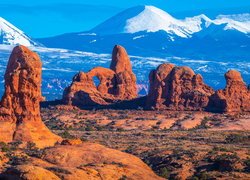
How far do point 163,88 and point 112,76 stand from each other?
1410 centimetres

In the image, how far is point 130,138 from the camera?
84000mm

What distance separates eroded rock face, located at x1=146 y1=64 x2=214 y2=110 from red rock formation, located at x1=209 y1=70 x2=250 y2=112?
1.10 meters

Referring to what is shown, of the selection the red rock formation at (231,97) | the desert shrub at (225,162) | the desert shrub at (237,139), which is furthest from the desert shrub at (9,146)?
the red rock formation at (231,97)

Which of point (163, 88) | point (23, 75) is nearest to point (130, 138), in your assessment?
point (23, 75)

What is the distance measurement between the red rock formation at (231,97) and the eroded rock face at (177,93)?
110cm

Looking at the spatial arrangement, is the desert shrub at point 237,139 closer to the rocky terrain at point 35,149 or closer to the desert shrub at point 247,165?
→ the rocky terrain at point 35,149

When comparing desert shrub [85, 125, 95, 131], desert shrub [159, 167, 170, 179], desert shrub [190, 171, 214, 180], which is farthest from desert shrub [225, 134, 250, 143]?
desert shrub [190, 171, 214, 180]

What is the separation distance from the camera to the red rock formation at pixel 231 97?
4555 inches

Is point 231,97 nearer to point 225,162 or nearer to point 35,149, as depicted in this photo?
point 35,149

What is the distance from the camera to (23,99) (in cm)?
7231

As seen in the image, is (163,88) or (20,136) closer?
(20,136)

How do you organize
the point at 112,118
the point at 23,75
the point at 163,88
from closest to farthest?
the point at 23,75 → the point at 112,118 → the point at 163,88

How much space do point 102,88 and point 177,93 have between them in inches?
588

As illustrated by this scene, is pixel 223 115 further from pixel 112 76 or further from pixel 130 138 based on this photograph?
pixel 130 138
